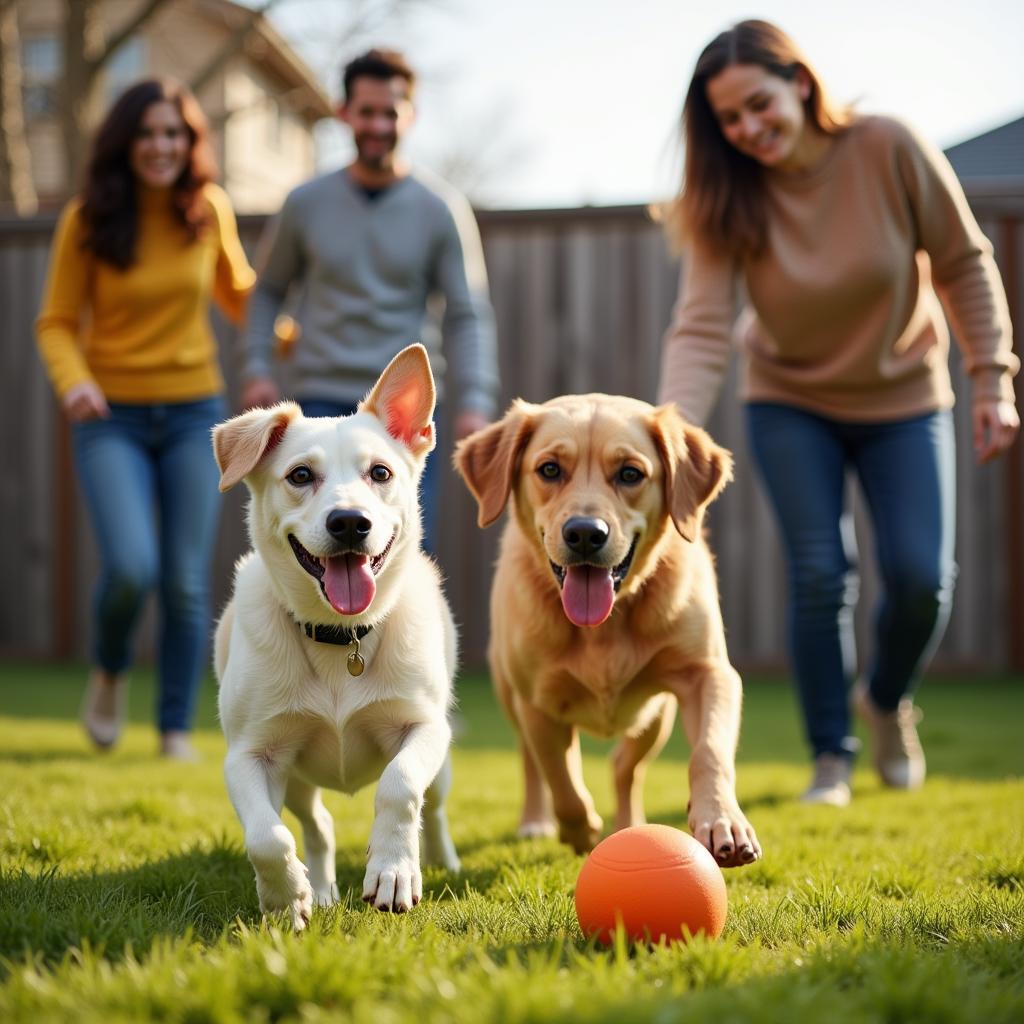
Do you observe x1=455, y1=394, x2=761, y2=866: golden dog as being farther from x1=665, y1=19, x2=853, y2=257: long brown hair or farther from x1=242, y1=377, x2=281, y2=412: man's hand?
x1=242, y1=377, x2=281, y2=412: man's hand

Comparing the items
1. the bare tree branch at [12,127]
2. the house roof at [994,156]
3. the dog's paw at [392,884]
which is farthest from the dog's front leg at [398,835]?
the bare tree branch at [12,127]

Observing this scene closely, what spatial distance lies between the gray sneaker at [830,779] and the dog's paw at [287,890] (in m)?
2.55

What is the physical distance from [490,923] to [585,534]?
1.03m

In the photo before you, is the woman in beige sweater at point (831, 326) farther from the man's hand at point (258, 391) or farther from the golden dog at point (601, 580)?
the man's hand at point (258, 391)

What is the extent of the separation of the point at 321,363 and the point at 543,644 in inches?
83.1

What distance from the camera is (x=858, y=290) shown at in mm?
4352

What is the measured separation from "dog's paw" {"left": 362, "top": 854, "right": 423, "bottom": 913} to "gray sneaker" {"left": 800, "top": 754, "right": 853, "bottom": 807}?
242 centimetres

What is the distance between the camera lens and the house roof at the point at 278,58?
18547 millimetres

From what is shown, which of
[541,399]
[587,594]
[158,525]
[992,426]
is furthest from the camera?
[541,399]

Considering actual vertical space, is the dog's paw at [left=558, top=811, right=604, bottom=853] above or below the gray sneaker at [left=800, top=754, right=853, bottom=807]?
above

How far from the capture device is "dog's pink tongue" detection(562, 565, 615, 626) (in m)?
3.16

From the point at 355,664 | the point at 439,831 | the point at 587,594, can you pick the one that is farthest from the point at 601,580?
the point at 439,831

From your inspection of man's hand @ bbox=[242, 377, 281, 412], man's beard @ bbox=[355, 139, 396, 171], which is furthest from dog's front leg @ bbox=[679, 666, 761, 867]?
man's beard @ bbox=[355, 139, 396, 171]

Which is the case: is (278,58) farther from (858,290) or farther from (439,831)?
(439,831)
